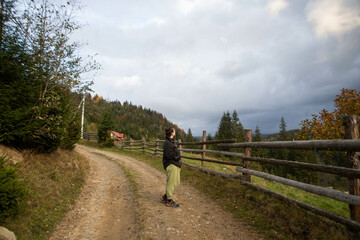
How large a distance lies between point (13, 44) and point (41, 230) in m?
6.11

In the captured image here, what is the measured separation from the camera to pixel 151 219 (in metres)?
4.27

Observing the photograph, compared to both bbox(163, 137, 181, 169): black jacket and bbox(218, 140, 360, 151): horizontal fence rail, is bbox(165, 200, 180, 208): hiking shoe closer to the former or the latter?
bbox(163, 137, 181, 169): black jacket

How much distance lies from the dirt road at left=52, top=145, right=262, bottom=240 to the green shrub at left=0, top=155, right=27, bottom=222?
1.01 m

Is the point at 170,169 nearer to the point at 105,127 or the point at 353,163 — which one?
the point at 353,163

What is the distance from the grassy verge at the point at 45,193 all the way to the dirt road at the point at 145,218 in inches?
11.9

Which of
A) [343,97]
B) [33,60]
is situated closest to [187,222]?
[33,60]

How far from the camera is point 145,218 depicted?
4328mm

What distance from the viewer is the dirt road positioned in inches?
148

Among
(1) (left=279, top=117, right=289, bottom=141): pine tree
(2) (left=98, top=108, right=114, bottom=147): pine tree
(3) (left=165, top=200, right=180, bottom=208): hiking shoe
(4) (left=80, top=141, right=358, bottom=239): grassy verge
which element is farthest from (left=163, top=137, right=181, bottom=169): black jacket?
(1) (left=279, top=117, right=289, bottom=141): pine tree

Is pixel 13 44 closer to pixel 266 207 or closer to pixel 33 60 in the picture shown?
pixel 33 60

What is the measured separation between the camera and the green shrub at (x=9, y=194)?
3.25 m

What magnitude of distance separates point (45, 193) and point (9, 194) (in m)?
1.75

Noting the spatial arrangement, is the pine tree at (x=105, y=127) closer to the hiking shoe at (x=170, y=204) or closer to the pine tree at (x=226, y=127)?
the hiking shoe at (x=170, y=204)

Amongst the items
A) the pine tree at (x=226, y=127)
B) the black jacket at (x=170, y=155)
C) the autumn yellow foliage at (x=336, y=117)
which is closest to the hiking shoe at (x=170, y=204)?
the black jacket at (x=170, y=155)
